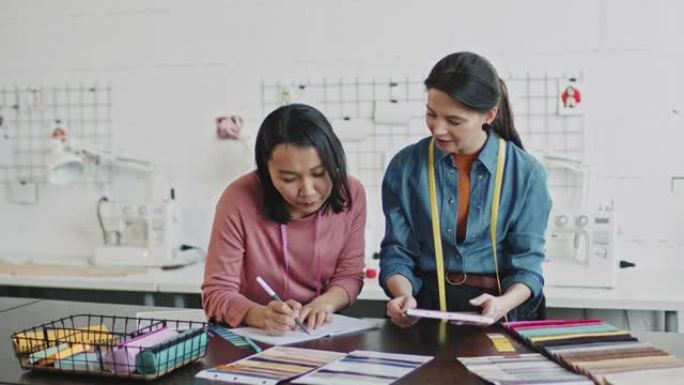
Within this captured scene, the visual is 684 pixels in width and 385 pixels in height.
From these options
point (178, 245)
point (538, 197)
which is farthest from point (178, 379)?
point (178, 245)

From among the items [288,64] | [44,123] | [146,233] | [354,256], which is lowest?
[146,233]

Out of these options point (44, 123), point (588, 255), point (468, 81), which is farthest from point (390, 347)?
point (44, 123)

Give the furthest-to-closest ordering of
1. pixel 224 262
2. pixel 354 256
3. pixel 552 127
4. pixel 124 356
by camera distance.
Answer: pixel 552 127 → pixel 354 256 → pixel 224 262 → pixel 124 356

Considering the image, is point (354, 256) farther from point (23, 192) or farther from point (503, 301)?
point (23, 192)

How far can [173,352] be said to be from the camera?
1237 millimetres

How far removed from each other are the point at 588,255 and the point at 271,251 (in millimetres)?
1302

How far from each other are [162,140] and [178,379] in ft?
7.32

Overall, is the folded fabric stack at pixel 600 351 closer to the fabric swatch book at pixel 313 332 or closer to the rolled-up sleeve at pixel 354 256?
the fabric swatch book at pixel 313 332

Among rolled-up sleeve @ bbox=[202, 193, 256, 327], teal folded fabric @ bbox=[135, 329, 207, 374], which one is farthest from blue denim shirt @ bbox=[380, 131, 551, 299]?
teal folded fabric @ bbox=[135, 329, 207, 374]

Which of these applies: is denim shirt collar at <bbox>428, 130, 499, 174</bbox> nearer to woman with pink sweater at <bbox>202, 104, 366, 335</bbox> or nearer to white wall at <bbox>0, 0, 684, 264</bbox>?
woman with pink sweater at <bbox>202, 104, 366, 335</bbox>

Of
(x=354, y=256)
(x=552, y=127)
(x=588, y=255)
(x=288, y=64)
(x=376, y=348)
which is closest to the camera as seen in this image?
(x=376, y=348)

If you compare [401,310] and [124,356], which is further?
[401,310]

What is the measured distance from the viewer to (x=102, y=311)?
1790mm

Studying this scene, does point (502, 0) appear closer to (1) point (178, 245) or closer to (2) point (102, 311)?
(1) point (178, 245)
